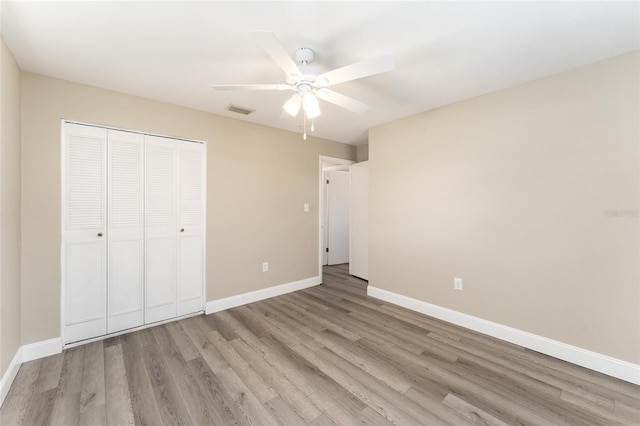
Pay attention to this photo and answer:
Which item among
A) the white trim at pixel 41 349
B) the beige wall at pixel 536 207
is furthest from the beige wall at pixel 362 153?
the white trim at pixel 41 349

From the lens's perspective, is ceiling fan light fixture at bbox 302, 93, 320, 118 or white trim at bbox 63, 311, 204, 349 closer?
ceiling fan light fixture at bbox 302, 93, 320, 118

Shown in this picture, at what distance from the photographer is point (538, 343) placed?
7.36ft

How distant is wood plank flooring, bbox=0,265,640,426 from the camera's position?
156cm

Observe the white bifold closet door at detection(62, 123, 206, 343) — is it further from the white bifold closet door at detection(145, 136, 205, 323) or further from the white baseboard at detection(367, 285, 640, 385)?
the white baseboard at detection(367, 285, 640, 385)

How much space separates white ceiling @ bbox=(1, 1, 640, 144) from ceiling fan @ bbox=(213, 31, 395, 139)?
211mm

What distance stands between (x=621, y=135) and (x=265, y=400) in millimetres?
3148

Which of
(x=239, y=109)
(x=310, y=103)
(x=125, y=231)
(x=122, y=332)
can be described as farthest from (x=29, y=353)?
(x=310, y=103)

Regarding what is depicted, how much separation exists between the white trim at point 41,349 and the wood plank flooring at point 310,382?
0.10m

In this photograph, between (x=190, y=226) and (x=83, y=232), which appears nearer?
(x=83, y=232)

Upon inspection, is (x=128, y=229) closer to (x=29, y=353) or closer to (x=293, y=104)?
(x=29, y=353)

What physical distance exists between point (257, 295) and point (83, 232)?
195 cm

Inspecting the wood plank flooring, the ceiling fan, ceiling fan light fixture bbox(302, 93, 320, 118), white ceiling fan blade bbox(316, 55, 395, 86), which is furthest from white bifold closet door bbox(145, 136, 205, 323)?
white ceiling fan blade bbox(316, 55, 395, 86)

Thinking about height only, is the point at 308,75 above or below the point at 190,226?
above

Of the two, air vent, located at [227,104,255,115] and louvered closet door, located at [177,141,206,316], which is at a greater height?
air vent, located at [227,104,255,115]
